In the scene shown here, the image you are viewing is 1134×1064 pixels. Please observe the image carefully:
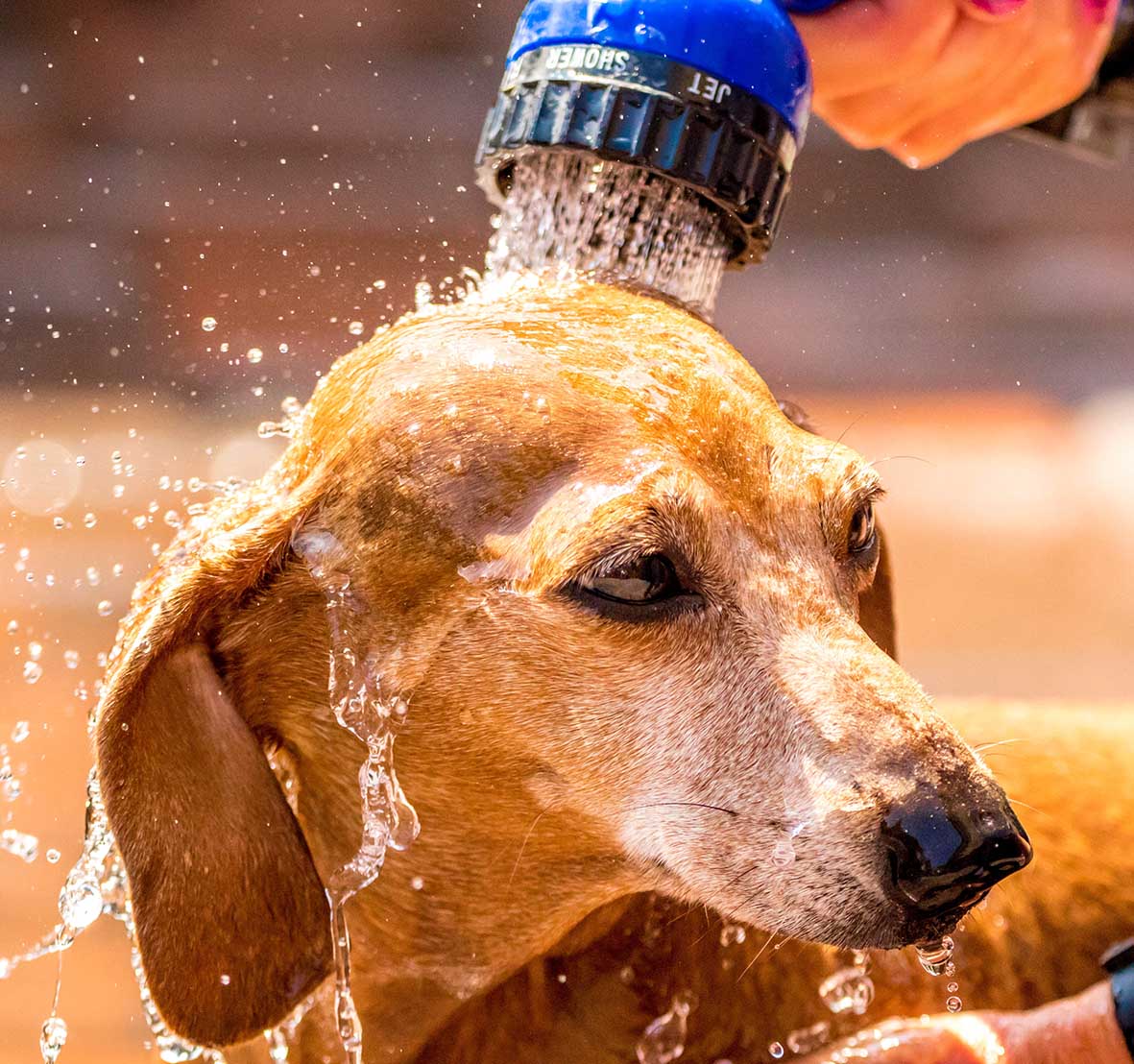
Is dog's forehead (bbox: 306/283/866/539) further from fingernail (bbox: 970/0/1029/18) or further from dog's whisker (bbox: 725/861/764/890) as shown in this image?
fingernail (bbox: 970/0/1029/18)

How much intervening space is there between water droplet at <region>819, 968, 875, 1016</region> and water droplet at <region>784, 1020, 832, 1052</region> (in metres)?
0.03

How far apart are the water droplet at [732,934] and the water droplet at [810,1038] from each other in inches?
5.7

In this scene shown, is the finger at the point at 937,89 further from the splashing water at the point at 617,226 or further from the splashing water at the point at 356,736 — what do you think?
the splashing water at the point at 356,736

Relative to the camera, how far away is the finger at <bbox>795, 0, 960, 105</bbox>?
2.21 m

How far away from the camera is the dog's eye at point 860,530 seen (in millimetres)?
1964

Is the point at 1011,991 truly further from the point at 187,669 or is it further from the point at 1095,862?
the point at 187,669

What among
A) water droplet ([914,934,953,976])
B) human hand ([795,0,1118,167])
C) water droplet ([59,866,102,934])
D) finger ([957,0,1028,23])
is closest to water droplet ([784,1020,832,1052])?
water droplet ([914,934,953,976])

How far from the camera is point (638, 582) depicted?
70.0 inches

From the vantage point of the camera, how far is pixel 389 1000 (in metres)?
1.99

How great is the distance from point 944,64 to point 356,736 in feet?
4.53

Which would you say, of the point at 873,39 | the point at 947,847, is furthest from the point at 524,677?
the point at 873,39

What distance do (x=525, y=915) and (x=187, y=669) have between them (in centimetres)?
54

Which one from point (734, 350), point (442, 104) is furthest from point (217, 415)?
point (734, 350)

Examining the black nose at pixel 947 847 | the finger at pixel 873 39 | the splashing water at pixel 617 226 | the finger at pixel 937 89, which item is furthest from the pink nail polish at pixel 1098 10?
the black nose at pixel 947 847
